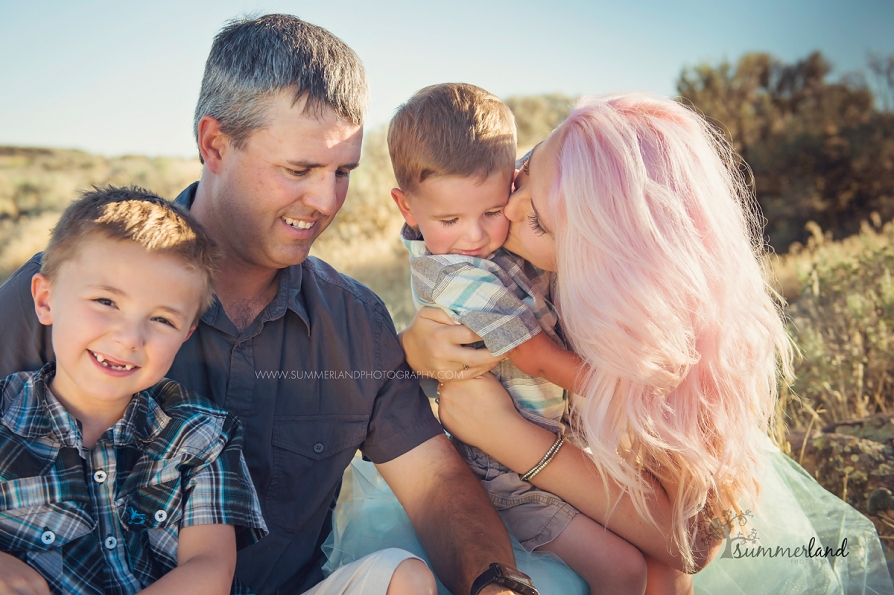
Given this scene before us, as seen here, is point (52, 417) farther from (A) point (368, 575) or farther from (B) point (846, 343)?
(B) point (846, 343)

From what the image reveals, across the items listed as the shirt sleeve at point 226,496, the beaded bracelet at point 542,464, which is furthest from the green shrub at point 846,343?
the shirt sleeve at point 226,496

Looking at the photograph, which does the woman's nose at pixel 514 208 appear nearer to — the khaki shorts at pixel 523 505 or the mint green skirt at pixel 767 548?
the khaki shorts at pixel 523 505

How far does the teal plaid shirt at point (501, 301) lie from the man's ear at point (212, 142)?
832 mm

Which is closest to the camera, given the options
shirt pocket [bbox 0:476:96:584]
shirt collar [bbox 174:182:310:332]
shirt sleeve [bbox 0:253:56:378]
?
shirt pocket [bbox 0:476:96:584]

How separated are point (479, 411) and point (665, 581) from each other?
0.94 metres

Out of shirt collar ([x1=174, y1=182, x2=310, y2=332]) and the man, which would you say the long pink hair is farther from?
shirt collar ([x1=174, y1=182, x2=310, y2=332])

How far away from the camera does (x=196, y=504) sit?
187 centimetres

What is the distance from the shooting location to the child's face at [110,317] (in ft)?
5.95

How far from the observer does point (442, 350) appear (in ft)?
8.15

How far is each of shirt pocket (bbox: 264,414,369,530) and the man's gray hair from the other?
1.16m

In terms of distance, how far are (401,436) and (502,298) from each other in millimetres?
665

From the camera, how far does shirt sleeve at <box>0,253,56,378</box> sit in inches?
83.2

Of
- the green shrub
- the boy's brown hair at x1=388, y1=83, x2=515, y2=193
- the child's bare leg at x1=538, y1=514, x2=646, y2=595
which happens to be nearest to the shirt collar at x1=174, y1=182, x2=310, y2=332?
the boy's brown hair at x1=388, y1=83, x2=515, y2=193

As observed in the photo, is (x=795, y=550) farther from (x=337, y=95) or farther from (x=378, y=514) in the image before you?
(x=337, y=95)
